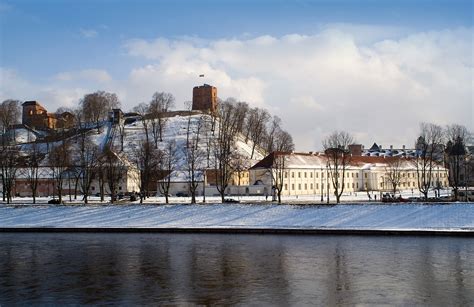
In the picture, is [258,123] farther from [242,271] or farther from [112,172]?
[242,271]

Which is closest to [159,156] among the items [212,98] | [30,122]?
[212,98]

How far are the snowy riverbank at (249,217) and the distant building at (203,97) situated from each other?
108074 millimetres

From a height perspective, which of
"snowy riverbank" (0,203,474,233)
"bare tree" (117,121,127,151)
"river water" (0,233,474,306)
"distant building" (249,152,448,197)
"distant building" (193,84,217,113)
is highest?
"distant building" (193,84,217,113)

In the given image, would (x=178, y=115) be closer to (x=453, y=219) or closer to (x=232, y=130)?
(x=232, y=130)

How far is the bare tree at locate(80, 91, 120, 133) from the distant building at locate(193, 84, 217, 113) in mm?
27521

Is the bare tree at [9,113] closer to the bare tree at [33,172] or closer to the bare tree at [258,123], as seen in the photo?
the bare tree at [33,172]

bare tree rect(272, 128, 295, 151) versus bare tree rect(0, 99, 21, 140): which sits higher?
bare tree rect(0, 99, 21, 140)

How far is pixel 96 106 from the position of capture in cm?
13862

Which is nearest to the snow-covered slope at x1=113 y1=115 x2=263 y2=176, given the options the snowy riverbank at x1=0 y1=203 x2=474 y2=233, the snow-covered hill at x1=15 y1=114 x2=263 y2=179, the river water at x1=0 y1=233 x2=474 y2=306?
the snow-covered hill at x1=15 y1=114 x2=263 y2=179

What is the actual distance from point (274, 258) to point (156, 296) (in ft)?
33.1

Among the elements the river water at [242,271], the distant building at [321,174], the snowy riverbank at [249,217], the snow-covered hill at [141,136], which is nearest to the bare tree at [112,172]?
the snowy riverbank at [249,217]

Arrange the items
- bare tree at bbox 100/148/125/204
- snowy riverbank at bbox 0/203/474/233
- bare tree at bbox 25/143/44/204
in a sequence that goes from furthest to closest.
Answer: bare tree at bbox 25/143/44/204 < bare tree at bbox 100/148/125/204 < snowy riverbank at bbox 0/203/474/233

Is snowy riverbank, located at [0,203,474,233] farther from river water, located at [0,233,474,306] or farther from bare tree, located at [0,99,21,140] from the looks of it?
bare tree, located at [0,99,21,140]

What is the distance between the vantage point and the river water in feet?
60.6
